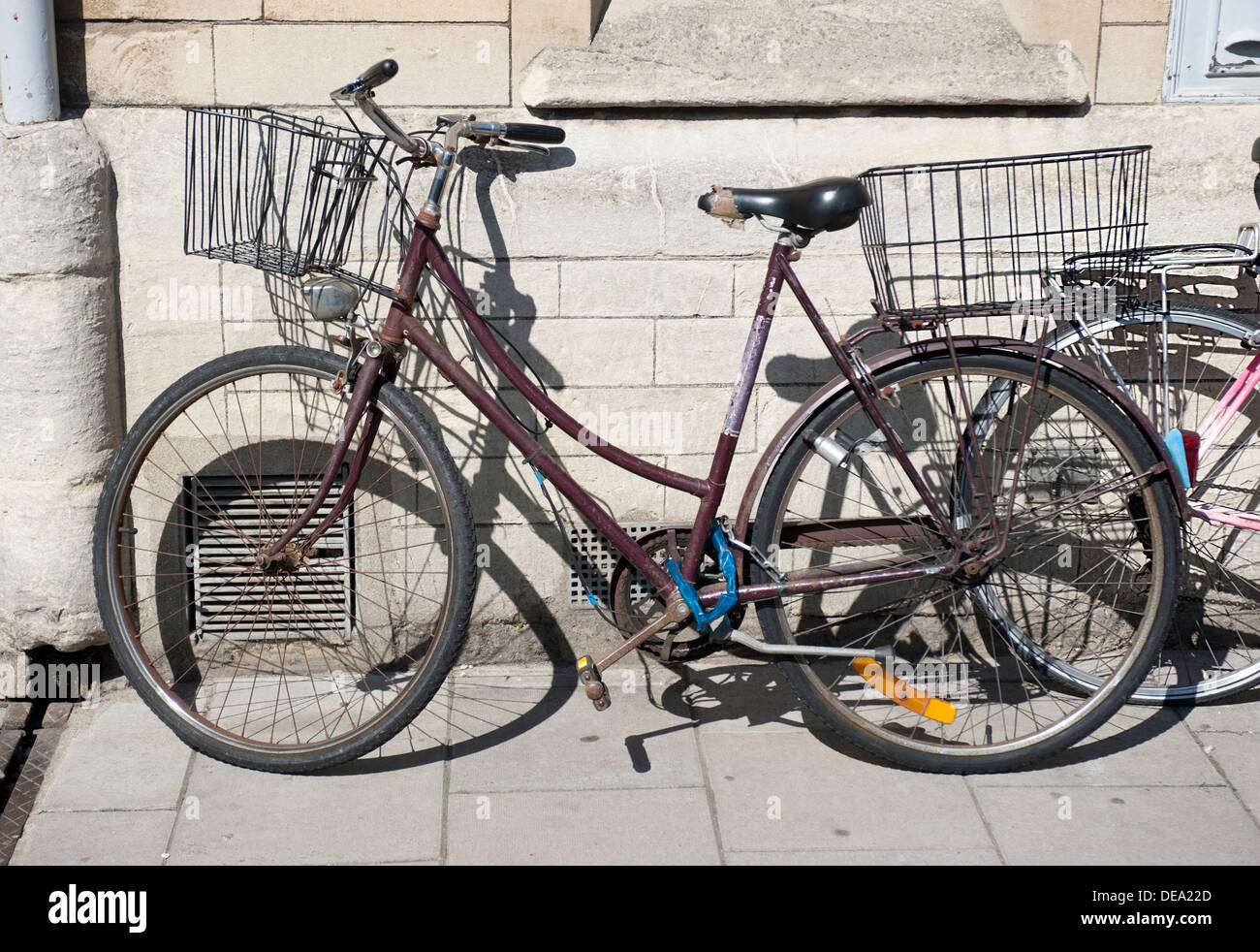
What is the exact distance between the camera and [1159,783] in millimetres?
3639

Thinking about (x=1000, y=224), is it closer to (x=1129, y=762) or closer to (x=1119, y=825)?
(x=1129, y=762)

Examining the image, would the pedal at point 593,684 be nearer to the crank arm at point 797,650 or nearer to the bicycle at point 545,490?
the bicycle at point 545,490

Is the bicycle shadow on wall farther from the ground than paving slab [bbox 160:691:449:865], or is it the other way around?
the bicycle shadow on wall

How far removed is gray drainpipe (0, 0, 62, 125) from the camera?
3.68m

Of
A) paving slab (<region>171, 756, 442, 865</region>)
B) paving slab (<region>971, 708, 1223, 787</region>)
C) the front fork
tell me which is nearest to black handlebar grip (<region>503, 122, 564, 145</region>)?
the front fork

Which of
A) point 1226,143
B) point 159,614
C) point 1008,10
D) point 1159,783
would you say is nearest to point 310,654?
point 159,614

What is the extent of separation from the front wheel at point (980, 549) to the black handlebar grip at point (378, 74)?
135 cm

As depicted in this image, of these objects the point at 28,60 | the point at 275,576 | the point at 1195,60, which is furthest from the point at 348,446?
the point at 1195,60

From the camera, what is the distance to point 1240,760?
3.76 meters

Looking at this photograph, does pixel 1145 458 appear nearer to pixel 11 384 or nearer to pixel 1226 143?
pixel 1226 143

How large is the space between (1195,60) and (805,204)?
1577mm

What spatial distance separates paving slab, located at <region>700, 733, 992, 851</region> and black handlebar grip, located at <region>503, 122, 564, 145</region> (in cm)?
171

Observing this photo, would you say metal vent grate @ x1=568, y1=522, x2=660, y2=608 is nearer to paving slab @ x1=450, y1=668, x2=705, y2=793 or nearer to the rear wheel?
paving slab @ x1=450, y1=668, x2=705, y2=793

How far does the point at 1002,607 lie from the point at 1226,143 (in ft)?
5.08
